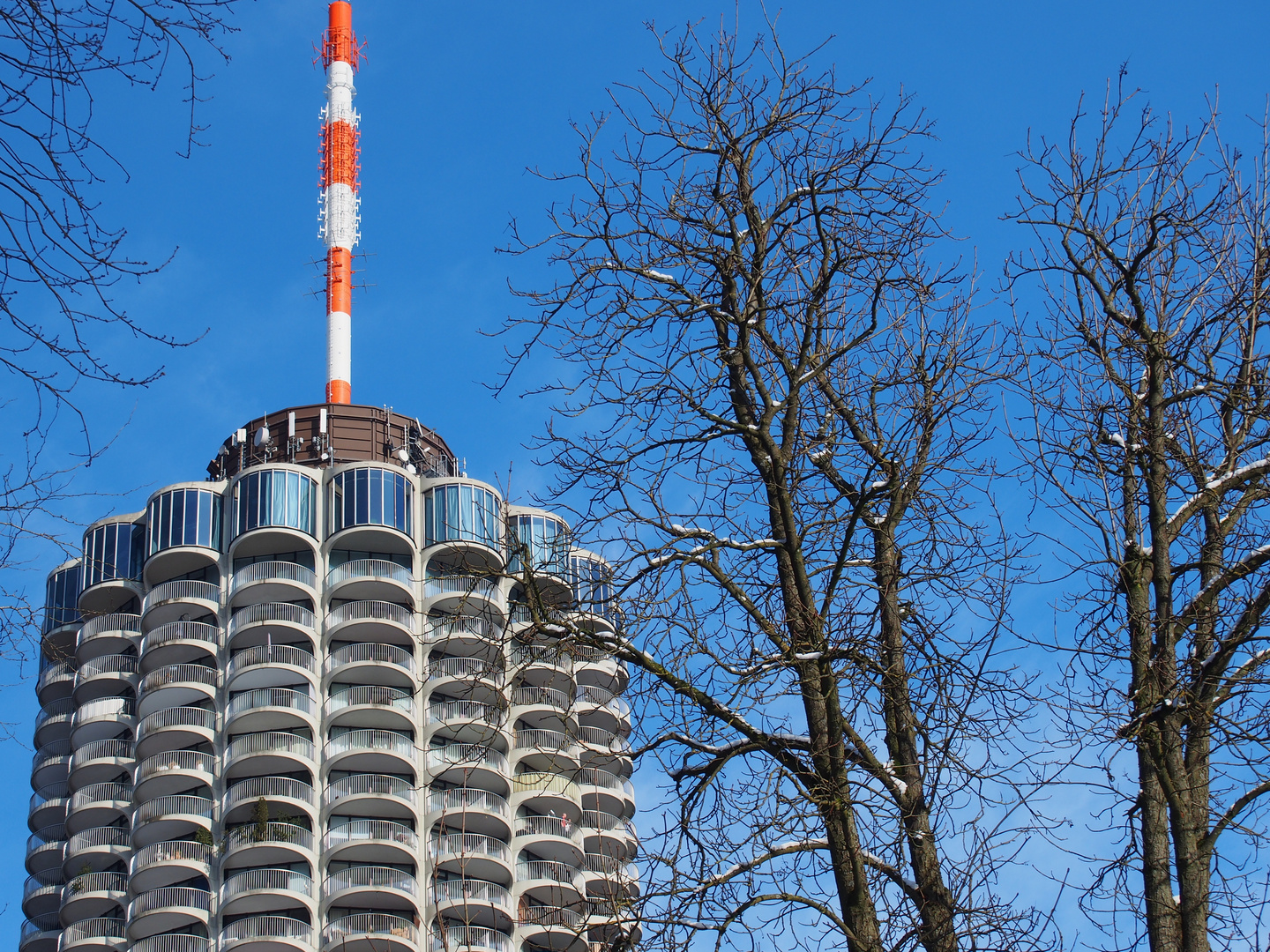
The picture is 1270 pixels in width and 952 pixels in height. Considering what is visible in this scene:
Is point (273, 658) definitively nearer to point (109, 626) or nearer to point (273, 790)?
point (273, 790)

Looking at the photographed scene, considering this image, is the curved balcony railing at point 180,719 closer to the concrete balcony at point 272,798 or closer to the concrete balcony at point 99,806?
the concrete balcony at point 99,806

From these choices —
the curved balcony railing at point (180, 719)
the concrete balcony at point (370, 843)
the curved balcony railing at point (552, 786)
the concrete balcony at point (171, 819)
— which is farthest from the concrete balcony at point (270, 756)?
the curved balcony railing at point (552, 786)

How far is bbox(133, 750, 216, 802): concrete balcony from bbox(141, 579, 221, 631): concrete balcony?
7188mm

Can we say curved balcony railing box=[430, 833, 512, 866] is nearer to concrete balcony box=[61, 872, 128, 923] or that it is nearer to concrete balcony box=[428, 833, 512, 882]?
concrete balcony box=[428, 833, 512, 882]

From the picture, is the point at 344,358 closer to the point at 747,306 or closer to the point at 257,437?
the point at 257,437

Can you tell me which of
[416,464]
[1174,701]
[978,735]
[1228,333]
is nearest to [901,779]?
[978,735]

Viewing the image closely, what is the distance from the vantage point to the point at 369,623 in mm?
74875

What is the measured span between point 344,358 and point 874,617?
79732mm

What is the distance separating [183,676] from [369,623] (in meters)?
8.71

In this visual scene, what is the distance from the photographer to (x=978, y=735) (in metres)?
9.03

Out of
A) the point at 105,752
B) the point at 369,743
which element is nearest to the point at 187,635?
the point at 105,752

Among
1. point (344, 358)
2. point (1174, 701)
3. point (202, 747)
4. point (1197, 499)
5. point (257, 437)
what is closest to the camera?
point (1174, 701)

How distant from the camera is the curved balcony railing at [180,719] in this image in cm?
7338

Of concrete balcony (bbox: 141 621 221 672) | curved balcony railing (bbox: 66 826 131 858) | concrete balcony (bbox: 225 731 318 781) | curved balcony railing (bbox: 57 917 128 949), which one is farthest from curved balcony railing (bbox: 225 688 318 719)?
curved balcony railing (bbox: 57 917 128 949)
